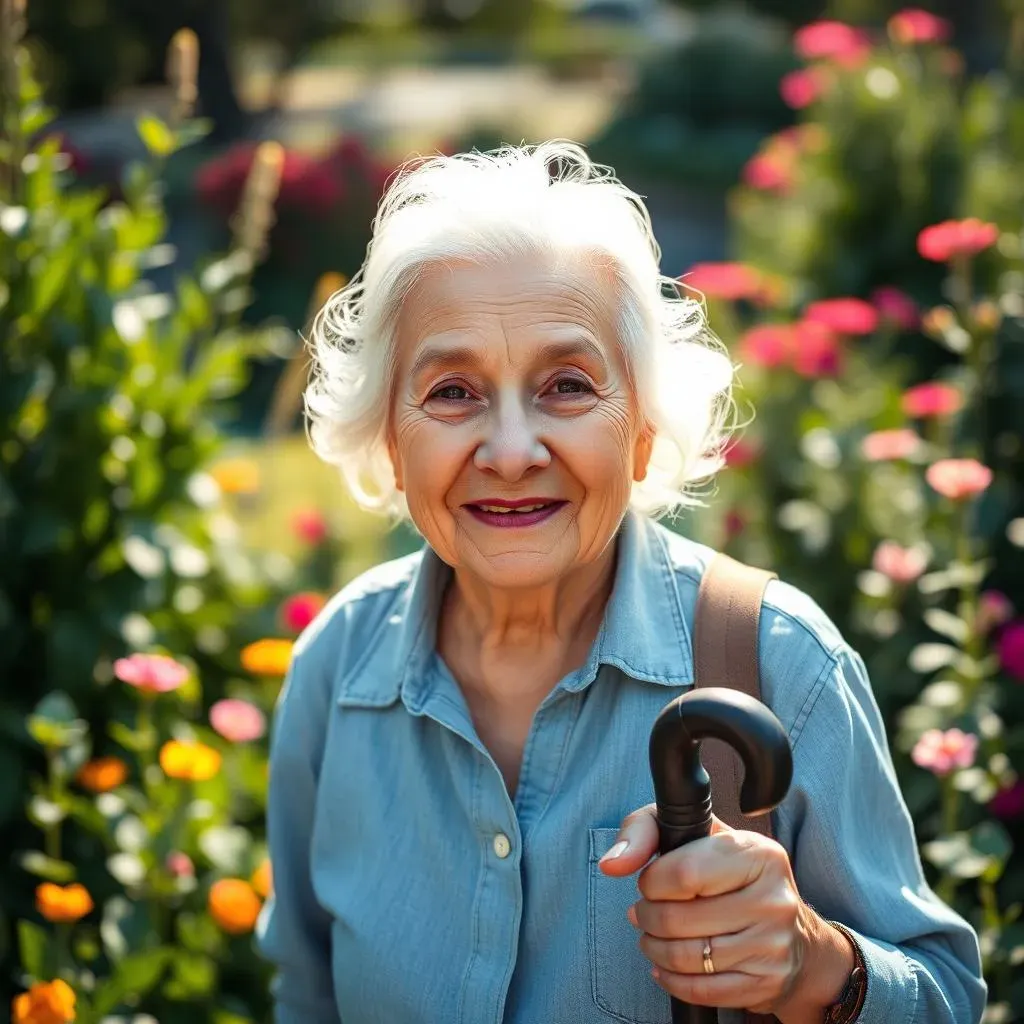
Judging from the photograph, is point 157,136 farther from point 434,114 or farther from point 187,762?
point 434,114

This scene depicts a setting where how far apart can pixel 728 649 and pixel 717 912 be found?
15.8 inches

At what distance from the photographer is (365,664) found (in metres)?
2.05

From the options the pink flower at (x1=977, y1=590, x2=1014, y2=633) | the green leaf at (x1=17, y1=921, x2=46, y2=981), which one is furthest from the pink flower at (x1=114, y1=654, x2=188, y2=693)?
the pink flower at (x1=977, y1=590, x2=1014, y2=633)

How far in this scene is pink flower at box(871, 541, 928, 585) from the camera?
302 centimetres

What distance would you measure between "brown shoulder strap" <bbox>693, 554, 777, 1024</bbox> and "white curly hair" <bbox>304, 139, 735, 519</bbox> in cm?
21

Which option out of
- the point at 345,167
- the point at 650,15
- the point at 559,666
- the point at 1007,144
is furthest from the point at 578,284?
the point at 650,15

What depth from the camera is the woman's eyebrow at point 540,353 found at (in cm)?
177

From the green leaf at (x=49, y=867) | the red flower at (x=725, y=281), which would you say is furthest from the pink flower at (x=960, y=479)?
the green leaf at (x=49, y=867)

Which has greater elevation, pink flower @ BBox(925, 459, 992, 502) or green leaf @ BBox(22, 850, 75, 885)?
pink flower @ BBox(925, 459, 992, 502)

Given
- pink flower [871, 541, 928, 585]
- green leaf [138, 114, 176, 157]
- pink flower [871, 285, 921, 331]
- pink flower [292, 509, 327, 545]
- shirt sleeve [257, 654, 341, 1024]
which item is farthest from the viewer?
pink flower [871, 285, 921, 331]

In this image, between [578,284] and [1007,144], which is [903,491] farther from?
[1007,144]

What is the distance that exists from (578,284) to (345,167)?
9202mm

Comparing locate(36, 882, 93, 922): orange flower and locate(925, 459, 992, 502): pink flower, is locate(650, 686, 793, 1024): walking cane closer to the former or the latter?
locate(36, 882, 93, 922): orange flower

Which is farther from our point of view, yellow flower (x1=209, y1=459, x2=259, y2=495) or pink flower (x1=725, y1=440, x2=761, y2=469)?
pink flower (x1=725, y1=440, x2=761, y2=469)
